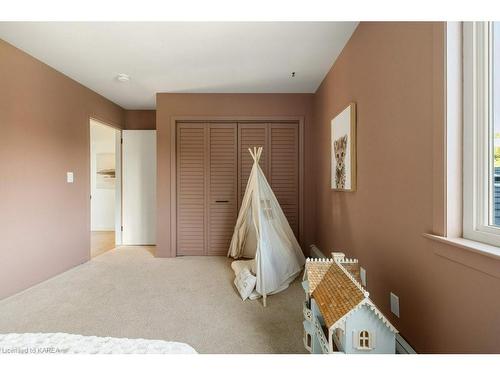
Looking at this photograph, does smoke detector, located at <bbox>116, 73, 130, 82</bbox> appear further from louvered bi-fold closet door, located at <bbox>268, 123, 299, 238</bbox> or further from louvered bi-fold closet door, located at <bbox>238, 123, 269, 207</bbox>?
louvered bi-fold closet door, located at <bbox>268, 123, 299, 238</bbox>

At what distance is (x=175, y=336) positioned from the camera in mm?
1613

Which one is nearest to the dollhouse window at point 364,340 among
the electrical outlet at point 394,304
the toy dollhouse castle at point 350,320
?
the toy dollhouse castle at point 350,320

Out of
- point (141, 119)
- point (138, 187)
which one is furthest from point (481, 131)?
point (141, 119)

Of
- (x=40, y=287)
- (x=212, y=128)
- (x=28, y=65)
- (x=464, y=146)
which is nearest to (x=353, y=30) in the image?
(x=464, y=146)

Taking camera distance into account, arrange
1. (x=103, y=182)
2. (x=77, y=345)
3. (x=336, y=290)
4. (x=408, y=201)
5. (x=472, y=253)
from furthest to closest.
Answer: (x=103, y=182)
(x=408, y=201)
(x=336, y=290)
(x=472, y=253)
(x=77, y=345)

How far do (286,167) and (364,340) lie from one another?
2.51 meters

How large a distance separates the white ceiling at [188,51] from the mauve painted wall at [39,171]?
276 millimetres

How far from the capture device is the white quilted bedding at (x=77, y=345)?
0.65 m

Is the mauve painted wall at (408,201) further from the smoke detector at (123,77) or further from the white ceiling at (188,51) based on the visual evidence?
the smoke detector at (123,77)

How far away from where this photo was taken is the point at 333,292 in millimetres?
1162

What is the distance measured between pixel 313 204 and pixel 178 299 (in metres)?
2.12

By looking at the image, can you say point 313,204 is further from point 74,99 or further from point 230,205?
point 74,99

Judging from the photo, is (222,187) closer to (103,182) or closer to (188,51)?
(188,51)
